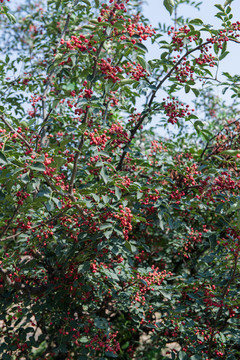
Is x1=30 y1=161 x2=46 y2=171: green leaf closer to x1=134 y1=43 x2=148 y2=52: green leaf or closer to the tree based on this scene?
the tree

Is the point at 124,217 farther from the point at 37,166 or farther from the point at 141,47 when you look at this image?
the point at 141,47

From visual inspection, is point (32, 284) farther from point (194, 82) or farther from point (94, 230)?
point (194, 82)

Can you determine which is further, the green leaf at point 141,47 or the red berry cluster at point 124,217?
the red berry cluster at point 124,217

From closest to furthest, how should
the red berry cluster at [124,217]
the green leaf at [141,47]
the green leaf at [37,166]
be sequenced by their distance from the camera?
the green leaf at [37,166]
the green leaf at [141,47]
the red berry cluster at [124,217]

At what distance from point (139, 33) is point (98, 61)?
40 centimetres

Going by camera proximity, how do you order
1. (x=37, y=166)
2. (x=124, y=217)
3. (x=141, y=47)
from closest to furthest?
1. (x=37, y=166)
2. (x=141, y=47)
3. (x=124, y=217)

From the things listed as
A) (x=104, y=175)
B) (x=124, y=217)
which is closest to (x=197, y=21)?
(x=104, y=175)

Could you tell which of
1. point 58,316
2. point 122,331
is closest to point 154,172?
point 58,316

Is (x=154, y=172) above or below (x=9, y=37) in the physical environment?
below

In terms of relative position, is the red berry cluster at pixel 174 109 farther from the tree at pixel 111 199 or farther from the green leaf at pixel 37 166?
the green leaf at pixel 37 166

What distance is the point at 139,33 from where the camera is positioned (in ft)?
8.83

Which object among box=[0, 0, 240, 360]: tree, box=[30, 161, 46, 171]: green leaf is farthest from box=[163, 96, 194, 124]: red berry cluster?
box=[30, 161, 46, 171]: green leaf

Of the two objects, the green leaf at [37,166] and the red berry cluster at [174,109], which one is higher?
the red berry cluster at [174,109]

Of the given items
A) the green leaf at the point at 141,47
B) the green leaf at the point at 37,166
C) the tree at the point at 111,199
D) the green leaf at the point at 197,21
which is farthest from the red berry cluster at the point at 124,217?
the green leaf at the point at 197,21
